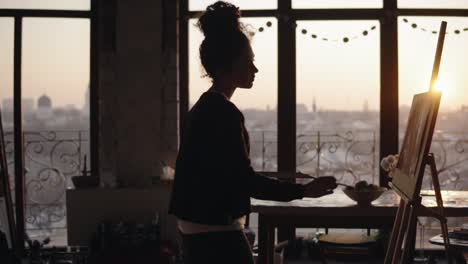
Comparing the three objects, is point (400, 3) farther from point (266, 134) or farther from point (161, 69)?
point (161, 69)

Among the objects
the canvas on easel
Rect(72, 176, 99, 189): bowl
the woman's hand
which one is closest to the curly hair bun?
the woman's hand

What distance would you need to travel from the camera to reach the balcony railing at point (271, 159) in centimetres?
491

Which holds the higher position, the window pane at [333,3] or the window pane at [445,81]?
the window pane at [333,3]

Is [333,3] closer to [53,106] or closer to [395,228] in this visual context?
[53,106]

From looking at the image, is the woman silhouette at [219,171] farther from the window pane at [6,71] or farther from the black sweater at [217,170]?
the window pane at [6,71]

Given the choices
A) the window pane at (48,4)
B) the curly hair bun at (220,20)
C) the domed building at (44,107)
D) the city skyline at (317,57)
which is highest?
the window pane at (48,4)

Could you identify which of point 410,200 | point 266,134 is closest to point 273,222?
point 410,200

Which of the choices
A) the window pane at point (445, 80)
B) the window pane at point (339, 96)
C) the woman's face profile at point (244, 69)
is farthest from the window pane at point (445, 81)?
the woman's face profile at point (244, 69)

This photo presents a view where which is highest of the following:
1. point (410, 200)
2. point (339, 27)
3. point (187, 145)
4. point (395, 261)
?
point (339, 27)

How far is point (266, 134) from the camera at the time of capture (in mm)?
4992

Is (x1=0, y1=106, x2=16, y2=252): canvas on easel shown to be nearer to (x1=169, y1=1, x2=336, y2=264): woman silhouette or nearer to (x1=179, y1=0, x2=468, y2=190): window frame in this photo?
(x1=179, y1=0, x2=468, y2=190): window frame

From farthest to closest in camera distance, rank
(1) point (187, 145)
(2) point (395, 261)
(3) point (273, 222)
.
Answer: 1. (3) point (273, 222)
2. (2) point (395, 261)
3. (1) point (187, 145)

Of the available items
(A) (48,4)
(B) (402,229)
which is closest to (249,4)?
(A) (48,4)

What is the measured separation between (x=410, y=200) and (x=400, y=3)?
299cm
